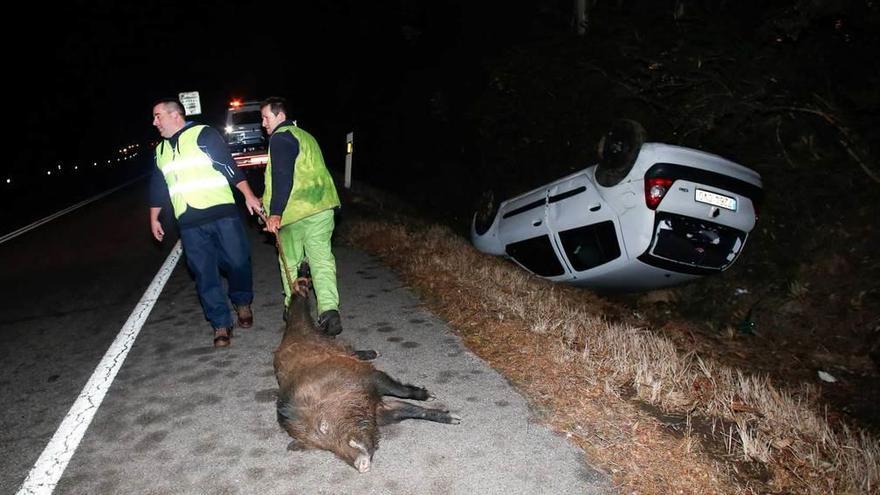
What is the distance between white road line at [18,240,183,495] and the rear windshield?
39.0 ft

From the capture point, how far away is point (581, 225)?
7379 mm

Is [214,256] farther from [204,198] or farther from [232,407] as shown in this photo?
[232,407]

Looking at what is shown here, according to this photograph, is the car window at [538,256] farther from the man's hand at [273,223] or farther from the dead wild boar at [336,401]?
the dead wild boar at [336,401]

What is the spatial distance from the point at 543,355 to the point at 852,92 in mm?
5711

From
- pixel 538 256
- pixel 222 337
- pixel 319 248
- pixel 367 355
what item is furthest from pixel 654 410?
pixel 538 256

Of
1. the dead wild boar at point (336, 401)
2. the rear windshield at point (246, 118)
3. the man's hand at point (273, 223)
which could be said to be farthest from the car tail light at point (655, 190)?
the rear windshield at point (246, 118)

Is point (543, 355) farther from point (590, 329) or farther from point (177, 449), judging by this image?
point (177, 449)

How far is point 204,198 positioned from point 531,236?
4.82 metres

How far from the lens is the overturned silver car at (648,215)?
6.43 m

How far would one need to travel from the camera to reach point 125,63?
6875cm

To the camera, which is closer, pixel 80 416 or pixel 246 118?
pixel 80 416

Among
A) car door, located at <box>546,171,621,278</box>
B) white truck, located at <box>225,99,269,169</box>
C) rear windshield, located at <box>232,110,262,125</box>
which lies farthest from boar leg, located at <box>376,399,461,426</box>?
rear windshield, located at <box>232,110,262,125</box>

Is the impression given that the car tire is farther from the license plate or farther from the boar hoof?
the boar hoof

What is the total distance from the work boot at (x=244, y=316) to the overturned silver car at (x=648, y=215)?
166 inches
